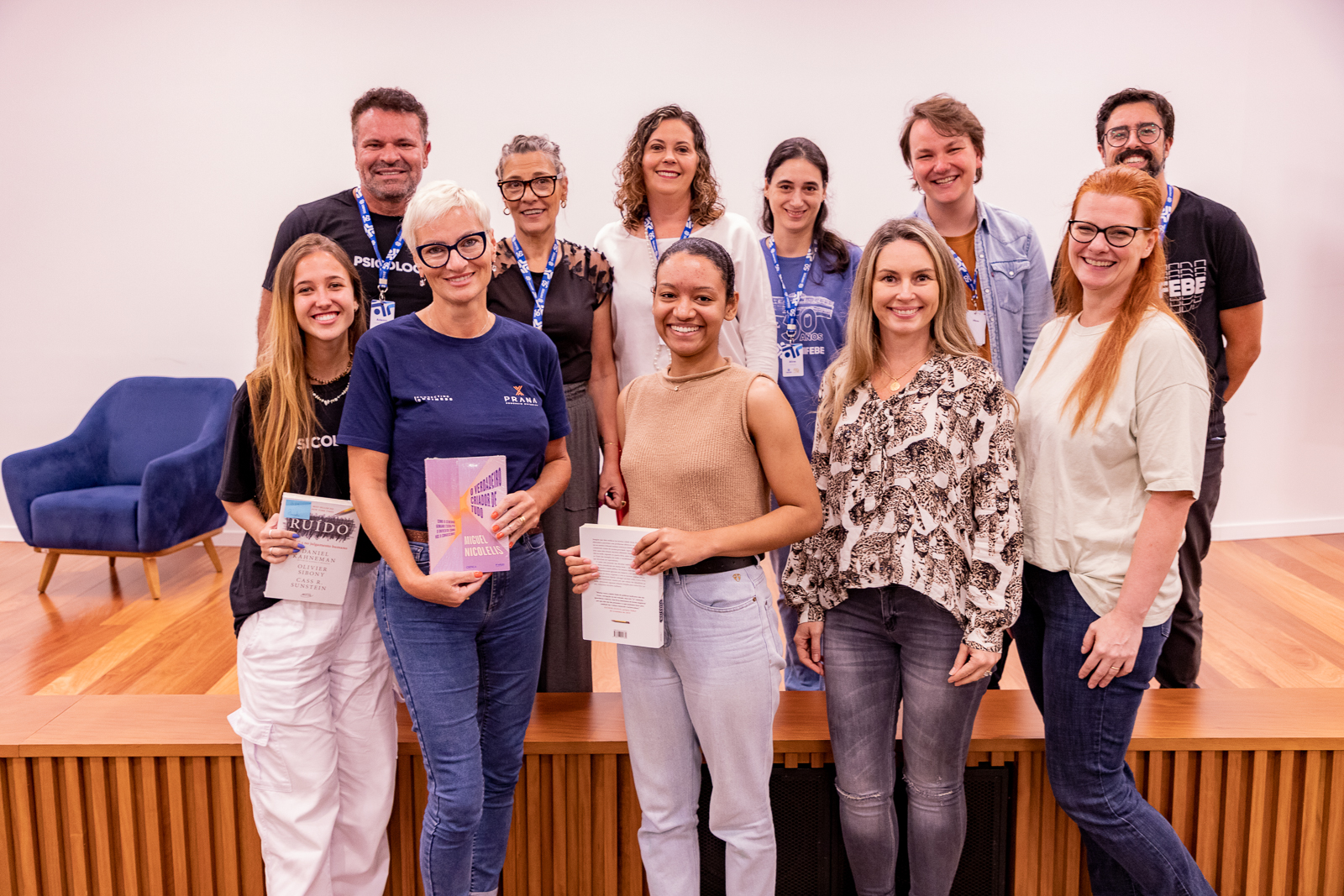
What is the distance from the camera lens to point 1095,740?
1.85m

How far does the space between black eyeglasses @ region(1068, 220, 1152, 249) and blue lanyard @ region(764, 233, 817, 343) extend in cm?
100

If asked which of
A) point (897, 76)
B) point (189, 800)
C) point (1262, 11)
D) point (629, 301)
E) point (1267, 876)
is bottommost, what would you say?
point (1267, 876)

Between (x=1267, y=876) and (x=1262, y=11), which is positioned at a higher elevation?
(x=1262, y=11)

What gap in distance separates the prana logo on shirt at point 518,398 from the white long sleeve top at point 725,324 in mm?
673

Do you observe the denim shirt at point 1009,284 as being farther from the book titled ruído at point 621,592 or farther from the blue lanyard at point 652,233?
the book titled ruído at point 621,592

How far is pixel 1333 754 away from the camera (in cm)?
224

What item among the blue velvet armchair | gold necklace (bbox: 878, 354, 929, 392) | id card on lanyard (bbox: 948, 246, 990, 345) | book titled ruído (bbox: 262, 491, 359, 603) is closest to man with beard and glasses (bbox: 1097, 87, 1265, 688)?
id card on lanyard (bbox: 948, 246, 990, 345)

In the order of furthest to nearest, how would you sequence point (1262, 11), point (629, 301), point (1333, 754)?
point (1262, 11) < point (629, 301) < point (1333, 754)

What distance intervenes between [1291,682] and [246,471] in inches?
146

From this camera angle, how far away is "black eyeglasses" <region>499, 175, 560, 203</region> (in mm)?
2312

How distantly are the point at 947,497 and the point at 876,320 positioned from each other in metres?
0.40

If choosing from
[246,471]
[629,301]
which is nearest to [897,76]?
[629,301]

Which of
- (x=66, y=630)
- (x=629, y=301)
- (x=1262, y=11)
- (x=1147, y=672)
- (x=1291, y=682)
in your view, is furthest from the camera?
(x=1262, y=11)

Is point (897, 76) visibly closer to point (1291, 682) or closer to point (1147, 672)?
point (1291, 682)
